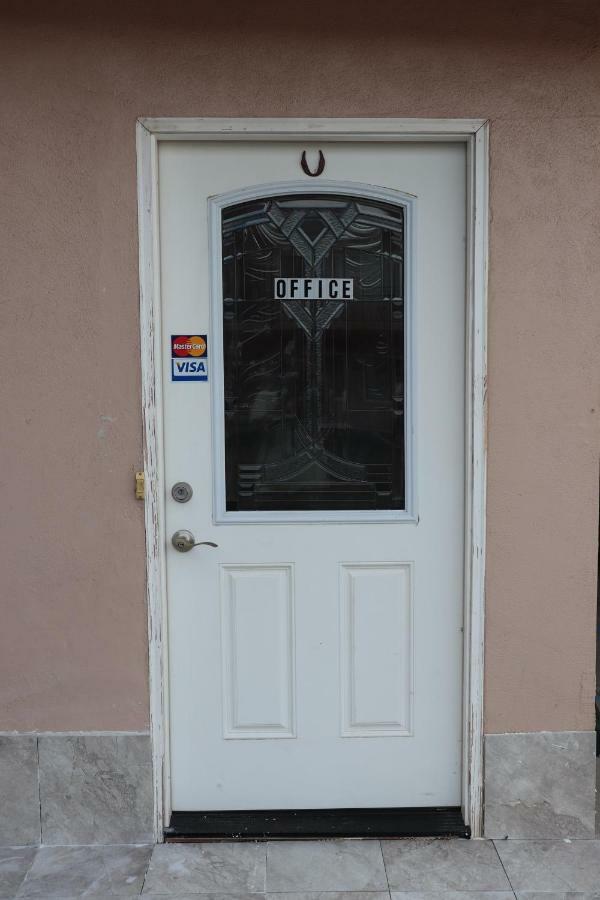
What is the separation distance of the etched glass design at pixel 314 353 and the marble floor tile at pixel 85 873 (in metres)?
1.24

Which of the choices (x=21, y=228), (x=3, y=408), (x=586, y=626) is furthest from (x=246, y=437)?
(x=586, y=626)

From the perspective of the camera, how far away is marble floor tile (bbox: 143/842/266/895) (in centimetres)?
256

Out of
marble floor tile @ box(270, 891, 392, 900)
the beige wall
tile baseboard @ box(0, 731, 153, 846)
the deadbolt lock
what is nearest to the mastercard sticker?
the beige wall

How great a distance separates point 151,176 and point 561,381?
1.53 m

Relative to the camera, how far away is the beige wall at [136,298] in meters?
2.57

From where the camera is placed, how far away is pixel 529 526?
2738 millimetres

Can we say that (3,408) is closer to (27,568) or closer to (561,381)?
(27,568)

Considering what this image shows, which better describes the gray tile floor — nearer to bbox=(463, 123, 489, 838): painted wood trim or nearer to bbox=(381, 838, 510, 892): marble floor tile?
bbox=(381, 838, 510, 892): marble floor tile

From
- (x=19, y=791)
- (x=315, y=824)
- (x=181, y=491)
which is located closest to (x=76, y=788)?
(x=19, y=791)

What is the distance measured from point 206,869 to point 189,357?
1.72 meters

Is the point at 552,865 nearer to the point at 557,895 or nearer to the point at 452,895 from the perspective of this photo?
the point at 557,895

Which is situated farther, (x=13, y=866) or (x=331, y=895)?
(x=13, y=866)

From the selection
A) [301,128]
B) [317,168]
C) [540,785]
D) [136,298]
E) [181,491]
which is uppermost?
[301,128]

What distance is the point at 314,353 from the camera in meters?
2.78
